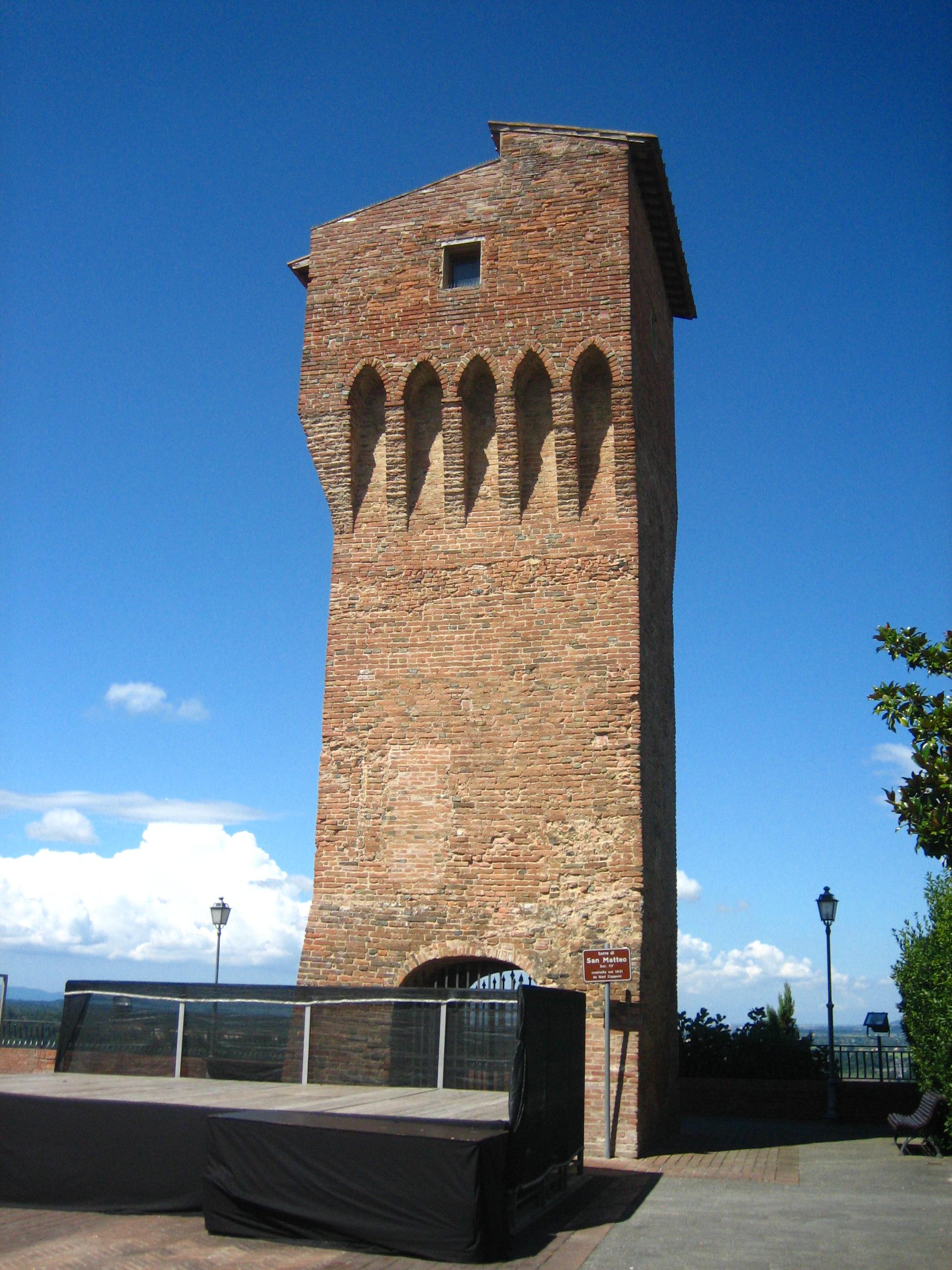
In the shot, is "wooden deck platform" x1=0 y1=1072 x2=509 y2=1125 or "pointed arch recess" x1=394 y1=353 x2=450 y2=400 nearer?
"wooden deck platform" x1=0 y1=1072 x2=509 y2=1125

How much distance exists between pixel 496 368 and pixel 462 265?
208 centimetres

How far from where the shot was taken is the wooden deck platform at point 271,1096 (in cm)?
903

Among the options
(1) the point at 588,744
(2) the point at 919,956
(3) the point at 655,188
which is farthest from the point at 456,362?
(2) the point at 919,956

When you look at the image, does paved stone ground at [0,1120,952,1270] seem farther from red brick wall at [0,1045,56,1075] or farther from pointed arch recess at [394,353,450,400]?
pointed arch recess at [394,353,450,400]

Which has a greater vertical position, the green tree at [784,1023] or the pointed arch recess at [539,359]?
the pointed arch recess at [539,359]

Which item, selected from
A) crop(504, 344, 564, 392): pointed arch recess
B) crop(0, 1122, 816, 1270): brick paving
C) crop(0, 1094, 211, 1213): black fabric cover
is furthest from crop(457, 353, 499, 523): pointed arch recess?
crop(0, 1094, 211, 1213): black fabric cover

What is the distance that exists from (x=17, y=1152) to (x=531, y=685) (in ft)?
25.4

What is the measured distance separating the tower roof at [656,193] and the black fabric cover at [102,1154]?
13.6 m

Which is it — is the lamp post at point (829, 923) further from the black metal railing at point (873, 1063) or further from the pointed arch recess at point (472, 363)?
the pointed arch recess at point (472, 363)

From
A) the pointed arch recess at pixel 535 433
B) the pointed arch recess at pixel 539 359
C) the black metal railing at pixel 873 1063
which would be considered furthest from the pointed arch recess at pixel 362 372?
the black metal railing at pixel 873 1063

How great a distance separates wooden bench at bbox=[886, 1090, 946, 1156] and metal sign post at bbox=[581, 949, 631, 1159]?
12.8 feet

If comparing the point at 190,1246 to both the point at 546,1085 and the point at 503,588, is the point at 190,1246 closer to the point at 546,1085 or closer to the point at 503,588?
the point at 546,1085

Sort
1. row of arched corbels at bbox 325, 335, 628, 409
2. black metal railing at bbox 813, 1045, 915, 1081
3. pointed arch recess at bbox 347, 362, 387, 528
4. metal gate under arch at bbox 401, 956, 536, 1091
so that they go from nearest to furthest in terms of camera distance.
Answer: metal gate under arch at bbox 401, 956, 536, 1091 → row of arched corbels at bbox 325, 335, 628, 409 → pointed arch recess at bbox 347, 362, 387, 528 → black metal railing at bbox 813, 1045, 915, 1081

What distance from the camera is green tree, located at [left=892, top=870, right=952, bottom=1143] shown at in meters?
12.6
